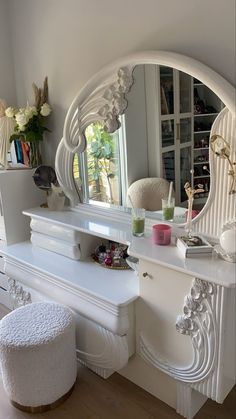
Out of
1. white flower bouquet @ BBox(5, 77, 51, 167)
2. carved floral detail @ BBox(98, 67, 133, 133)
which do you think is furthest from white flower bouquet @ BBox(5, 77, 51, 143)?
carved floral detail @ BBox(98, 67, 133, 133)

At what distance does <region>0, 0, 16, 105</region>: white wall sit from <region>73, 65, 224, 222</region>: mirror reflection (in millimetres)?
848

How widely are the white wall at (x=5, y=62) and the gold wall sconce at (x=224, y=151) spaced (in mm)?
1632

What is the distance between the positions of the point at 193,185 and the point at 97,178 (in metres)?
0.66

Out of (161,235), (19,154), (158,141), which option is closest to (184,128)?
(158,141)

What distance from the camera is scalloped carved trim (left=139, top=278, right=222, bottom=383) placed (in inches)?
56.8

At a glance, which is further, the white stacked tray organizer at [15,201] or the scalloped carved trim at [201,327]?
the white stacked tray organizer at [15,201]

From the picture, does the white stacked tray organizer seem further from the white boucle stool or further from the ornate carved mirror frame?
the white boucle stool

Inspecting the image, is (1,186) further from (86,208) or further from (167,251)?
(167,251)

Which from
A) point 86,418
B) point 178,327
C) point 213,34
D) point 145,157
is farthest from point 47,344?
point 213,34

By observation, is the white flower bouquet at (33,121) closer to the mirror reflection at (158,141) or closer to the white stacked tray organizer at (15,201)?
the white stacked tray organizer at (15,201)

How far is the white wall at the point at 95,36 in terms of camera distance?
148 centimetres

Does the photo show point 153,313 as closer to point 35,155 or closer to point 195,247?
point 195,247

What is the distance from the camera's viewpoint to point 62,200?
2340 millimetres

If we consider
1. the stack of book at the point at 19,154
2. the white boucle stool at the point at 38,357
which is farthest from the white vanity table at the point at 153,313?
the stack of book at the point at 19,154
